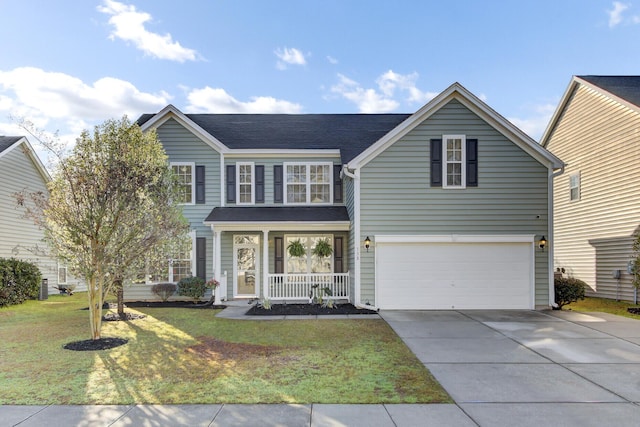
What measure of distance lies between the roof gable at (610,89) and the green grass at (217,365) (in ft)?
42.2

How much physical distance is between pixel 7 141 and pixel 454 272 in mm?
19091

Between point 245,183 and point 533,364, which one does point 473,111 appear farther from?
point 245,183

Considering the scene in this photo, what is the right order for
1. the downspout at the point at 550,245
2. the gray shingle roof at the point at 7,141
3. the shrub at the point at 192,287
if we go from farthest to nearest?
the gray shingle roof at the point at 7,141, the shrub at the point at 192,287, the downspout at the point at 550,245

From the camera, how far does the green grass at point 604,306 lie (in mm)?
12305

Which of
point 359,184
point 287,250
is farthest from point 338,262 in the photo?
point 359,184

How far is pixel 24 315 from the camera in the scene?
12070 millimetres

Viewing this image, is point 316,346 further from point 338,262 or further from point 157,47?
point 157,47

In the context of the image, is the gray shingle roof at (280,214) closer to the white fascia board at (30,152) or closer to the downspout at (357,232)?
the downspout at (357,232)

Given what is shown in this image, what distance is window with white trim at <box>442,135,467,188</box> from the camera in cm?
1249

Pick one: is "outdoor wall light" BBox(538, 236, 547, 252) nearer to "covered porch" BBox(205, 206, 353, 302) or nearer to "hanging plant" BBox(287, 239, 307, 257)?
"covered porch" BBox(205, 206, 353, 302)

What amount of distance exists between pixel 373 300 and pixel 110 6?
40.9 feet

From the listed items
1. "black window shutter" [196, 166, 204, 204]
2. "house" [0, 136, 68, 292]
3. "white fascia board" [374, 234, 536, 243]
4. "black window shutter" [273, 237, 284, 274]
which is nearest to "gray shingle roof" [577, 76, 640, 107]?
"white fascia board" [374, 234, 536, 243]

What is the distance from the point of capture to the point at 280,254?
48.6ft

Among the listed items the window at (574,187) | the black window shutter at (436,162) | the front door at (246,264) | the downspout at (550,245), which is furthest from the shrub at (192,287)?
the window at (574,187)
